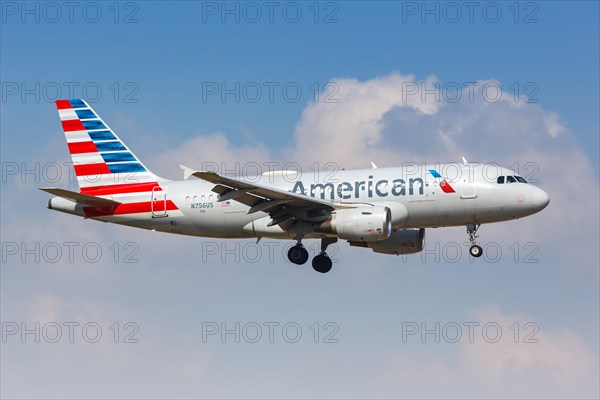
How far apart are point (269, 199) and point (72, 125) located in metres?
12.8

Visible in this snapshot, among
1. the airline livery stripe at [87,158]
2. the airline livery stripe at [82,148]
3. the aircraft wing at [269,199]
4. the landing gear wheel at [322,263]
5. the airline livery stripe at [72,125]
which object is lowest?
the landing gear wheel at [322,263]

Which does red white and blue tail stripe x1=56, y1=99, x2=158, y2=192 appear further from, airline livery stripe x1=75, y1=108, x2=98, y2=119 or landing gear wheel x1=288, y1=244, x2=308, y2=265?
landing gear wheel x1=288, y1=244, x2=308, y2=265

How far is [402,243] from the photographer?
160 feet

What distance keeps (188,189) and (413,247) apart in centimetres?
1059

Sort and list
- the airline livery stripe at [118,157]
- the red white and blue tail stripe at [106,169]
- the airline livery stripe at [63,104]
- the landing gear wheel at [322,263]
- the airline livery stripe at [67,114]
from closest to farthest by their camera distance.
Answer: the landing gear wheel at [322,263] < the red white and blue tail stripe at [106,169] < the airline livery stripe at [118,157] < the airline livery stripe at [67,114] < the airline livery stripe at [63,104]

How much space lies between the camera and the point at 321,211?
44.8 meters

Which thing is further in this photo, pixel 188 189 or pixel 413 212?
pixel 188 189

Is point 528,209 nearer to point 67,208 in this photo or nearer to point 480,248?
point 480,248

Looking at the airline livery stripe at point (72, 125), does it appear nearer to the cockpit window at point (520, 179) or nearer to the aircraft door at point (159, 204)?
the aircraft door at point (159, 204)

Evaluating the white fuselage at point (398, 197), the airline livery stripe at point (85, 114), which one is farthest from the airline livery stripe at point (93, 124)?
the white fuselage at point (398, 197)

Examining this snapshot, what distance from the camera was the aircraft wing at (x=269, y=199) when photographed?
4169 centimetres

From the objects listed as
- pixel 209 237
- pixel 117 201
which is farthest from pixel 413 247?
pixel 117 201

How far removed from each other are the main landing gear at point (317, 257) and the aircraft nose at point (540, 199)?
30.3ft

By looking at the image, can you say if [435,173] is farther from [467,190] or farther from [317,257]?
[317,257]
